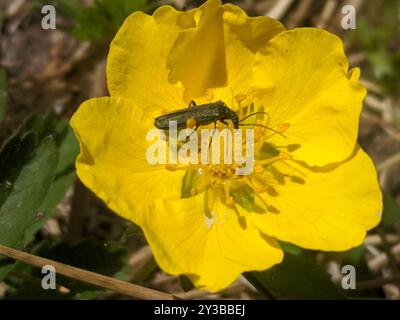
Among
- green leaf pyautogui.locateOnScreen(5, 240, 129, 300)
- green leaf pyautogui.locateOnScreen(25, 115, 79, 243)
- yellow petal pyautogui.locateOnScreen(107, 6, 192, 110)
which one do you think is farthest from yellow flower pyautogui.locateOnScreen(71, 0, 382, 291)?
green leaf pyautogui.locateOnScreen(25, 115, 79, 243)

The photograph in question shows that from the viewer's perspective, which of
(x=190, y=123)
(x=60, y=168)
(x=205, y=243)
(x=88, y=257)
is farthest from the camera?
(x=60, y=168)

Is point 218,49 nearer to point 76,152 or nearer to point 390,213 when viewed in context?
point 76,152

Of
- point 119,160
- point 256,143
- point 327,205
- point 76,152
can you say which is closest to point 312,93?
point 256,143

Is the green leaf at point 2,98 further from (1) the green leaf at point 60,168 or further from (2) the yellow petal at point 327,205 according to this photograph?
(2) the yellow petal at point 327,205

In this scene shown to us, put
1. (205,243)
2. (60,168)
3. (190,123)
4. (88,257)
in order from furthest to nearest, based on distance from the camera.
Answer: (60,168)
(88,257)
(190,123)
(205,243)

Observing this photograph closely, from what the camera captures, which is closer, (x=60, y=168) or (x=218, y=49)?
(x=218, y=49)

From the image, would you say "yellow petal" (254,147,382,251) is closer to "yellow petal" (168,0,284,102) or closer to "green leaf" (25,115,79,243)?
"yellow petal" (168,0,284,102)

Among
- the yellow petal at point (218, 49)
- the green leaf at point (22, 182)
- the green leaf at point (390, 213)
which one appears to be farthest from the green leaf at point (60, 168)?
the green leaf at point (390, 213)
